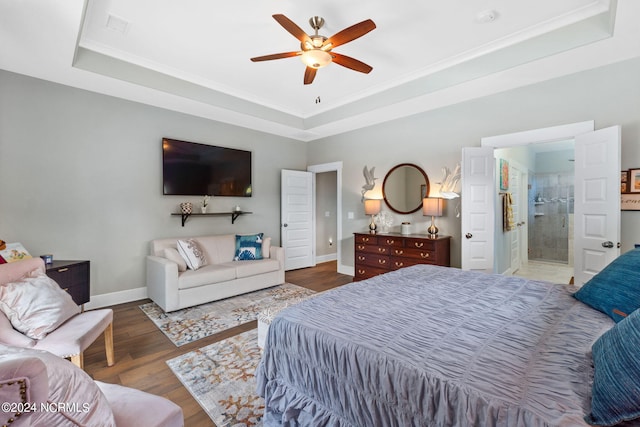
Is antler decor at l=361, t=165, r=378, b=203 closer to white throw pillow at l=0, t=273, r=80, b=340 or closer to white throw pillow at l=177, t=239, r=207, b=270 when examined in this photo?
white throw pillow at l=177, t=239, r=207, b=270

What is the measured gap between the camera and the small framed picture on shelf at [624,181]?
290cm

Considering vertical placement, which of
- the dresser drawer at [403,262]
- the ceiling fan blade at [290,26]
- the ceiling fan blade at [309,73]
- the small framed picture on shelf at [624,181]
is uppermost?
the ceiling fan blade at [290,26]

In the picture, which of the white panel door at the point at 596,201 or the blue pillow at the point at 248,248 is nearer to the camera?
the white panel door at the point at 596,201

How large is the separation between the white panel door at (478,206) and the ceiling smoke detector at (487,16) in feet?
4.80

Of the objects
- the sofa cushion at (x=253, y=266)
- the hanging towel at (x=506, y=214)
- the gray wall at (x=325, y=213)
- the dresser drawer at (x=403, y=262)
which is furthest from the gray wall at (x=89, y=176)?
the hanging towel at (x=506, y=214)

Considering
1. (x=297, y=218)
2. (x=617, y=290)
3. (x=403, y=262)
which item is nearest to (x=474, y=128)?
(x=403, y=262)

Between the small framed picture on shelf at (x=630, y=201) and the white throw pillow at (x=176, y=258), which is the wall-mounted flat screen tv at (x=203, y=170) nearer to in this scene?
the white throw pillow at (x=176, y=258)

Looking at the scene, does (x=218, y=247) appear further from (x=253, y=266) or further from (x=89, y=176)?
(x=89, y=176)

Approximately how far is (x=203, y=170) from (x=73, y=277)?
2.24 meters

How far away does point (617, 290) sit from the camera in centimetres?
149

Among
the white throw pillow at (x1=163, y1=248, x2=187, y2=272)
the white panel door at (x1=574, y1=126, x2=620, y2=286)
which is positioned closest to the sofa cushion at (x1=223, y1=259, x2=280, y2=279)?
the white throw pillow at (x1=163, y1=248, x2=187, y2=272)

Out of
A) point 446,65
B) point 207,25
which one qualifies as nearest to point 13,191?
point 207,25

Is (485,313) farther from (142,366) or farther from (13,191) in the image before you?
(13,191)

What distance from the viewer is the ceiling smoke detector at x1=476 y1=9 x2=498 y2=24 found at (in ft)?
8.49
